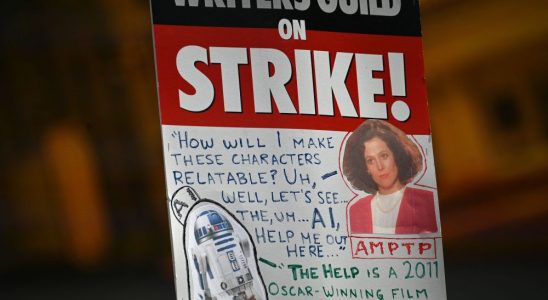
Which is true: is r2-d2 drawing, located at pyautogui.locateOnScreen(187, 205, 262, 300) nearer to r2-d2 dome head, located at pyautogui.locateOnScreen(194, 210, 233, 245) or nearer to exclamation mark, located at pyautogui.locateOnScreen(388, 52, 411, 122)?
r2-d2 dome head, located at pyautogui.locateOnScreen(194, 210, 233, 245)

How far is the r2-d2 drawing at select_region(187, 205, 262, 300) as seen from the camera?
146 inches

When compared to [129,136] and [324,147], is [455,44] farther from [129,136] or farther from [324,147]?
[129,136]

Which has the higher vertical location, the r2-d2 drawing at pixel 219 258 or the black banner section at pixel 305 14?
the black banner section at pixel 305 14

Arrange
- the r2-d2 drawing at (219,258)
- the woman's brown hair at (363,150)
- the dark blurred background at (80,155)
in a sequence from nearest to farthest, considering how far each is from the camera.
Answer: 1. the r2-d2 drawing at (219,258)
2. the woman's brown hair at (363,150)
3. the dark blurred background at (80,155)

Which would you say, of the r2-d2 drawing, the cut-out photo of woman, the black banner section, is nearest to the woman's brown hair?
the cut-out photo of woman

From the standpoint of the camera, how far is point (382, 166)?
3.93m

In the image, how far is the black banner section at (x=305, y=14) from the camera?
376cm

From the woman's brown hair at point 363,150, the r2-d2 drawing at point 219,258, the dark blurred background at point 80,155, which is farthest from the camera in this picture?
the dark blurred background at point 80,155

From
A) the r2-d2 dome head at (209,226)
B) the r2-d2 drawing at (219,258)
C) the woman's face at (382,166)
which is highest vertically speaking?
the woman's face at (382,166)

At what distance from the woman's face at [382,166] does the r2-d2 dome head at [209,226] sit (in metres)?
0.56

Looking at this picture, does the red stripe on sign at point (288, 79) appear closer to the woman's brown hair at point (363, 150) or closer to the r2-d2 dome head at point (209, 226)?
the woman's brown hair at point (363, 150)

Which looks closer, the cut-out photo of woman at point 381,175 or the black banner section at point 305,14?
the black banner section at point 305,14

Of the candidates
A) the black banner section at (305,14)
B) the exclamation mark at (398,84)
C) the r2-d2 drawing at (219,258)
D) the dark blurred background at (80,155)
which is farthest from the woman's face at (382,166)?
the dark blurred background at (80,155)

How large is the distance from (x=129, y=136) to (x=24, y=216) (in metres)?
0.52
